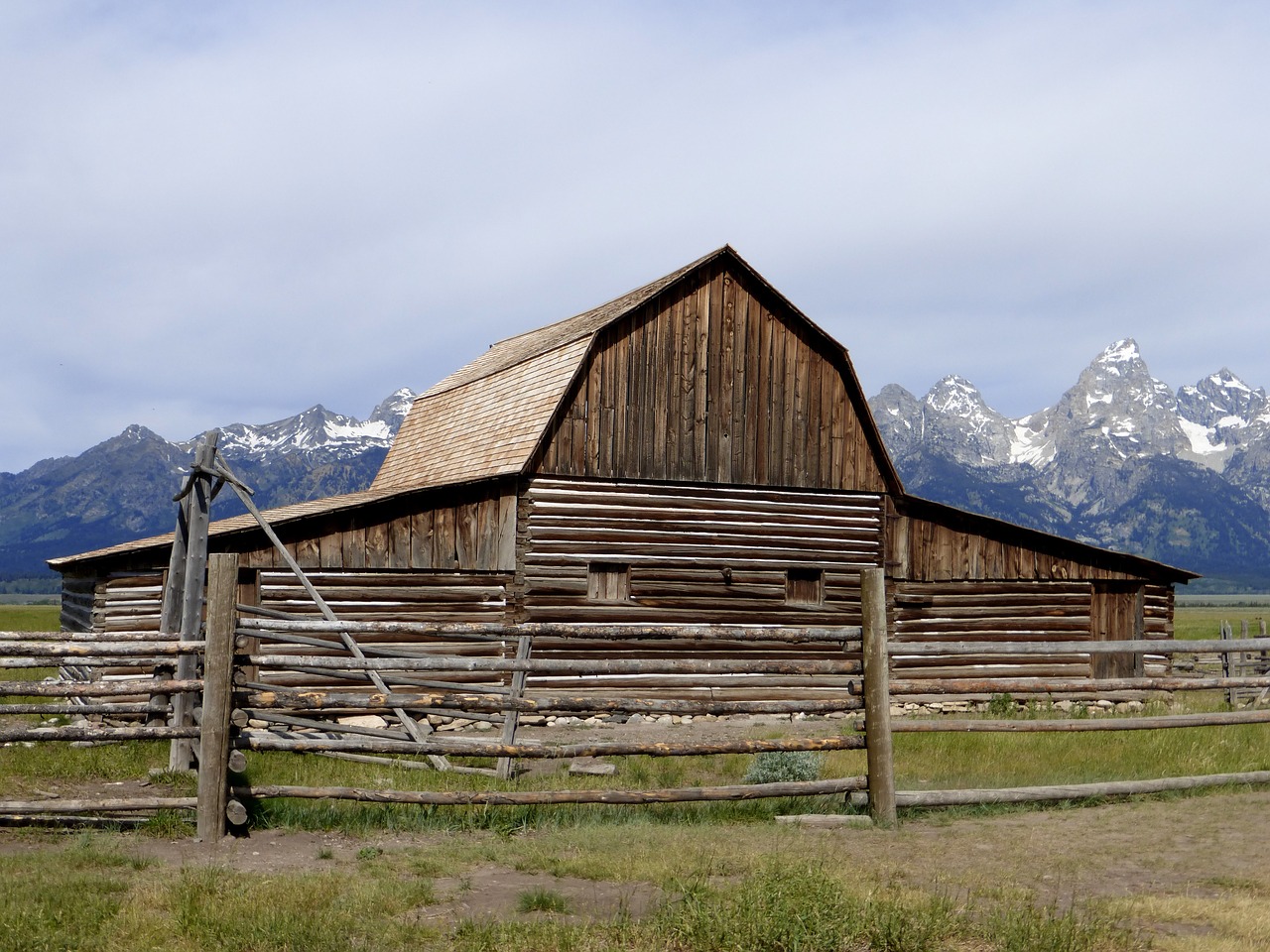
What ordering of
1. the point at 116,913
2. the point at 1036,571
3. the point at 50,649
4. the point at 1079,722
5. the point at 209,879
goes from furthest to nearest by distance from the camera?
the point at 1036,571
the point at 1079,722
the point at 50,649
the point at 209,879
the point at 116,913

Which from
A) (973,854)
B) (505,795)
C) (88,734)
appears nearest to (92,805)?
(88,734)

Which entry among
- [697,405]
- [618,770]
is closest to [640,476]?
[697,405]

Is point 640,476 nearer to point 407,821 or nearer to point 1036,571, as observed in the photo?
point 1036,571

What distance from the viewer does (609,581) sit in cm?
1978

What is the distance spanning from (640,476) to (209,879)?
43.4 feet

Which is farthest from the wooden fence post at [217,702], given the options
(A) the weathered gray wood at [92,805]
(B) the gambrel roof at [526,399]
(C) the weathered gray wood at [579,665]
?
(B) the gambrel roof at [526,399]

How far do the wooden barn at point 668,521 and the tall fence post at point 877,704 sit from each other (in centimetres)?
986

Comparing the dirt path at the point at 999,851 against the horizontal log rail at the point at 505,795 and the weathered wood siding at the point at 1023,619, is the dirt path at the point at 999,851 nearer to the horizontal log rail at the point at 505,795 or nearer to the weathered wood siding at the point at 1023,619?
the horizontal log rail at the point at 505,795

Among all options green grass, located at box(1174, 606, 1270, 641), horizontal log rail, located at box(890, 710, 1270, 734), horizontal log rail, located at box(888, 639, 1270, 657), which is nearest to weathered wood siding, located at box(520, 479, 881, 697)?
horizontal log rail, located at box(890, 710, 1270, 734)

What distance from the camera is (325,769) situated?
12.0 meters

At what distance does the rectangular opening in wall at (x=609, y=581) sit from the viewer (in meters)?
19.7

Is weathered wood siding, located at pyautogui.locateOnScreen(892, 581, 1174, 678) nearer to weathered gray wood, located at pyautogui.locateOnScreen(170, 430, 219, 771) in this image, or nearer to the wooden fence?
the wooden fence

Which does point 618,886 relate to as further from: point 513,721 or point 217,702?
point 513,721

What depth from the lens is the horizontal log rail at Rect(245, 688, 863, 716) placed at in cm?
893
